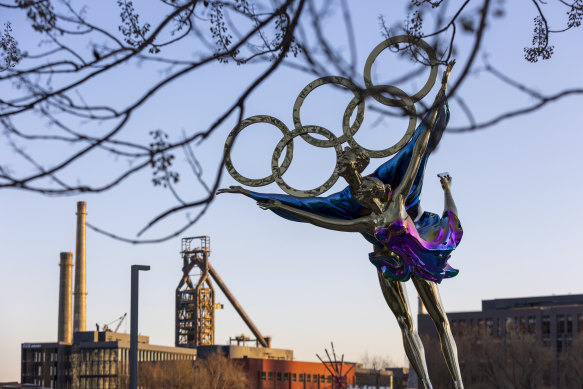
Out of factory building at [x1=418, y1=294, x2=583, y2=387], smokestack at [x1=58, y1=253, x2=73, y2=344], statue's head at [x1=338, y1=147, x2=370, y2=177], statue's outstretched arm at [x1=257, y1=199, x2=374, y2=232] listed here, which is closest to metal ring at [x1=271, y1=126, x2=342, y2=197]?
statue's outstretched arm at [x1=257, y1=199, x2=374, y2=232]

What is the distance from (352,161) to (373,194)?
0.43 m

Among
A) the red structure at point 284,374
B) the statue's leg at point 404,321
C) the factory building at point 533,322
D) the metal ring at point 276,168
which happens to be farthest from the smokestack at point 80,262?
the statue's leg at point 404,321

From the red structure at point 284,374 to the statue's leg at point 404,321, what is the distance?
2614 inches

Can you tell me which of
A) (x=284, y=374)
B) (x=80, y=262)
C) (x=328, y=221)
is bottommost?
(x=284, y=374)

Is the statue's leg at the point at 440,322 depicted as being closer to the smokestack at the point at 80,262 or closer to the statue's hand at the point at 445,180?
the statue's hand at the point at 445,180

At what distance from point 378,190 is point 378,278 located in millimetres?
1208

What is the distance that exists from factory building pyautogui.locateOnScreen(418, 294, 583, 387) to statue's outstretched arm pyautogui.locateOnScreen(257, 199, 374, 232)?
6319cm

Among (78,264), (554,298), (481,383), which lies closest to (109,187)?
(481,383)

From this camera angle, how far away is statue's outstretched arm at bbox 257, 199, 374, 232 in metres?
11.3

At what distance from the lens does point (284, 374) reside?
90.4 metres

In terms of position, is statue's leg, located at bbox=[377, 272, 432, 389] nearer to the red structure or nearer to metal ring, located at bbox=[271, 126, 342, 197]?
metal ring, located at bbox=[271, 126, 342, 197]

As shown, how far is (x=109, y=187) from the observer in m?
4.91

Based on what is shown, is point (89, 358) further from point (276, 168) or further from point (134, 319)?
point (276, 168)

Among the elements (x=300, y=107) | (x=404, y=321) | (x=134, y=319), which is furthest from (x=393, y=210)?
(x=134, y=319)
